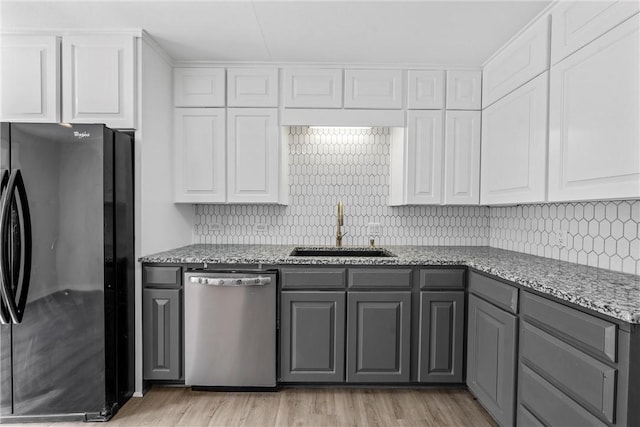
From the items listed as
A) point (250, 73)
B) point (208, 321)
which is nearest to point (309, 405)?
point (208, 321)

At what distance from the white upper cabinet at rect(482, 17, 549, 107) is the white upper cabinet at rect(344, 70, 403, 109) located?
2.23ft

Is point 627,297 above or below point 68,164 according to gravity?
below

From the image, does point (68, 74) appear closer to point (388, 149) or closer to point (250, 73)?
point (250, 73)

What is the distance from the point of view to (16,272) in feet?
6.36

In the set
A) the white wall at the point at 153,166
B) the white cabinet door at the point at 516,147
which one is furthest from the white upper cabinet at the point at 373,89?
the white wall at the point at 153,166

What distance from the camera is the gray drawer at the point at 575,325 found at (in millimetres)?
1215

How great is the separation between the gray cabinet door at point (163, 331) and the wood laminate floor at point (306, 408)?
188 millimetres

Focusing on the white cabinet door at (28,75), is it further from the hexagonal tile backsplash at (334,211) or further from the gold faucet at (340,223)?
the gold faucet at (340,223)

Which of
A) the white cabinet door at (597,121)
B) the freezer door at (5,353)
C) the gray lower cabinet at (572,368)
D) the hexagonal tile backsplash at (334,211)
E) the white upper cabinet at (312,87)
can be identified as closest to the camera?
the gray lower cabinet at (572,368)

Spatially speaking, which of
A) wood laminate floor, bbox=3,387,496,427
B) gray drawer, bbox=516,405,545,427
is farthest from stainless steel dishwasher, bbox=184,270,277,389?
gray drawer, bbox=516,405,545,427

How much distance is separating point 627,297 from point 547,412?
624 millimetres

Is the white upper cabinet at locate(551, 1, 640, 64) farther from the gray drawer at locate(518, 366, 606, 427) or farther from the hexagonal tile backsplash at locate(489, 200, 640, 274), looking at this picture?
the gray drawer at locate(518, 366, 606, 427)

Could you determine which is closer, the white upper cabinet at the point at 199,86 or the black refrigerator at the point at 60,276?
the black refrigerator at the point at 60,276

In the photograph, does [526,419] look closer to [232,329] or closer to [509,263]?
[509,263]
